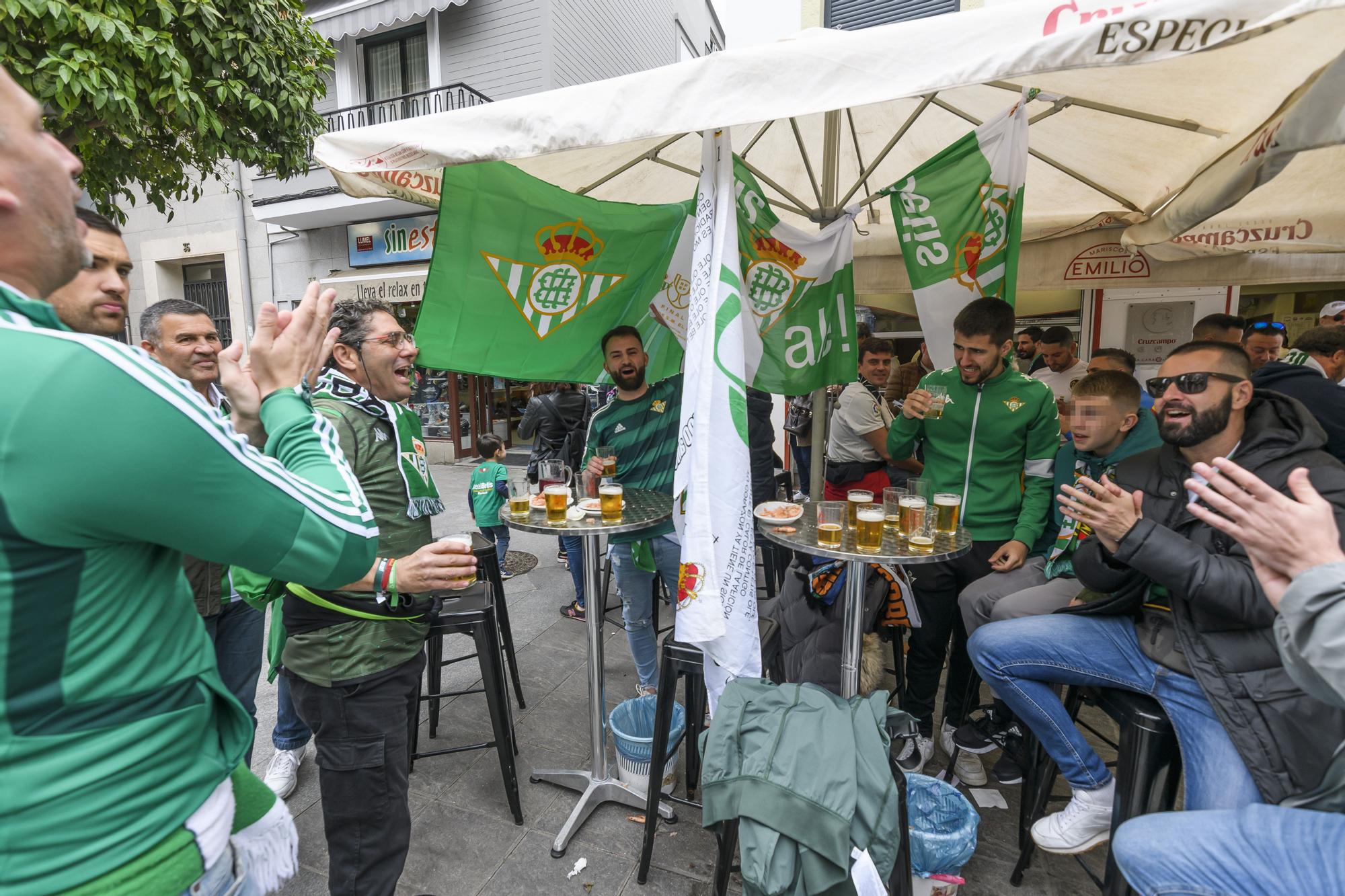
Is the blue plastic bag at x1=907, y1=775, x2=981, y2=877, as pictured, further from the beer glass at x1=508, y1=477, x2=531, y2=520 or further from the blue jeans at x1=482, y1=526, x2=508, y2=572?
the blue jeans at x1=482, y1=526, x2=508, y2=572

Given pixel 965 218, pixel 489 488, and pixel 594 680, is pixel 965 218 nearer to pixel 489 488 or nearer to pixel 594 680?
pixel 594 680

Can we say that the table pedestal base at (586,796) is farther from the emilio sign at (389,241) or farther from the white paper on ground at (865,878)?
the emilio sign at (389,241)

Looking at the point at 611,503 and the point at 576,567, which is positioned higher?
the point at 611,503

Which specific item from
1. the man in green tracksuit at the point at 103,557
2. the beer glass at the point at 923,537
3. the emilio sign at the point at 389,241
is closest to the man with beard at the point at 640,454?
the beer glass at the point at 923,537

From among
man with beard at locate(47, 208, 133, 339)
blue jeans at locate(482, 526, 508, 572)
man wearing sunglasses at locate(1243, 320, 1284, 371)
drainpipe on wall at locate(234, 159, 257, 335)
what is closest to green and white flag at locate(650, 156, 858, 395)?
man with beard at locate(47, 208, 133, 339)

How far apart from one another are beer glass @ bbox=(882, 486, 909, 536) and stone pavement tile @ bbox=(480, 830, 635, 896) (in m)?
1.75

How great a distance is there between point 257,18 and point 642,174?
3114mm

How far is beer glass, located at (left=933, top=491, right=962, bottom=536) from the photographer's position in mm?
2668

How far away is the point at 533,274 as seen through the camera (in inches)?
121

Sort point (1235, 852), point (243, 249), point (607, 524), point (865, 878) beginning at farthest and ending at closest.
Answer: point (243, 249), point (607, 524), point (865, 878), point (1235, 852)

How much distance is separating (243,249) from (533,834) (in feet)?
42.4

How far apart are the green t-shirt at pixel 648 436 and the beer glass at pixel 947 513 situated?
1.44m

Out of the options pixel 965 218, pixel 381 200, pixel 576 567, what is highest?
pixel 381 200

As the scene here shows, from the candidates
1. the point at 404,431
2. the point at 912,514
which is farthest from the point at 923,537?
the point at 404,431
